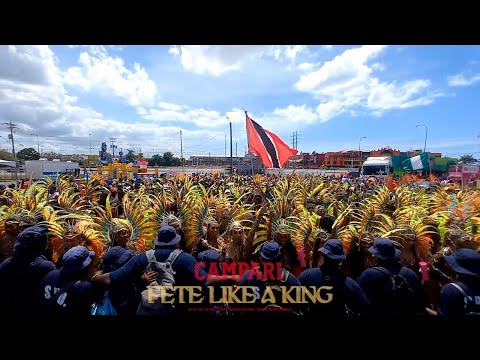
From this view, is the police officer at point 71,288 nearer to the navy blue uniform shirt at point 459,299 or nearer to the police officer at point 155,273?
the police officer at point 155,273

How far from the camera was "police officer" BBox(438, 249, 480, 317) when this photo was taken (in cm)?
214

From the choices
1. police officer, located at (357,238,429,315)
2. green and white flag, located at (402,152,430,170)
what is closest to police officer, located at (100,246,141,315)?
police officer, located at (357,238,429,315)

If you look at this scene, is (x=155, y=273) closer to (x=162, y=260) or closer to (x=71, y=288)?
(x=162, y=260)

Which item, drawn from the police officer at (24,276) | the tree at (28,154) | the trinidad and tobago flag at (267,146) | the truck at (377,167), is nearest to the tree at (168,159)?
the truck at (377,167)

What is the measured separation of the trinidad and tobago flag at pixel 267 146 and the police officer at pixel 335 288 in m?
5.65

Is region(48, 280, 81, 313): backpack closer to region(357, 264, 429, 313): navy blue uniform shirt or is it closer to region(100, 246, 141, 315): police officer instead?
region(100, 246, 141, 315): police officer

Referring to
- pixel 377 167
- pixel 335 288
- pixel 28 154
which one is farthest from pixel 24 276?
pixel 28 154

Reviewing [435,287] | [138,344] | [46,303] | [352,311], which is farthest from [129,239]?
[435,287]

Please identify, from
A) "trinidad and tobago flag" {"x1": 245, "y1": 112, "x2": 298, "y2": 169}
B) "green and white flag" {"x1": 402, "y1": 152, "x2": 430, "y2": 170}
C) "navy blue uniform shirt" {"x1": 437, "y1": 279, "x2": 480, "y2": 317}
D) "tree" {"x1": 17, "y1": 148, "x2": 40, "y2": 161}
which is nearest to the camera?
"navy blue uniform shirt" {"x1": 437, "y1": 279, "x2": 480, "y2": 317}

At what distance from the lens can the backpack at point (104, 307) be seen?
2348mm

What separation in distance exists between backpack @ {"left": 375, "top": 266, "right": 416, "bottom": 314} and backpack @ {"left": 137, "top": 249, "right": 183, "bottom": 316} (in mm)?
1726

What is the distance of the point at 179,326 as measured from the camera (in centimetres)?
223

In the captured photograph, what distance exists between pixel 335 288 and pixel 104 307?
1.92 m
